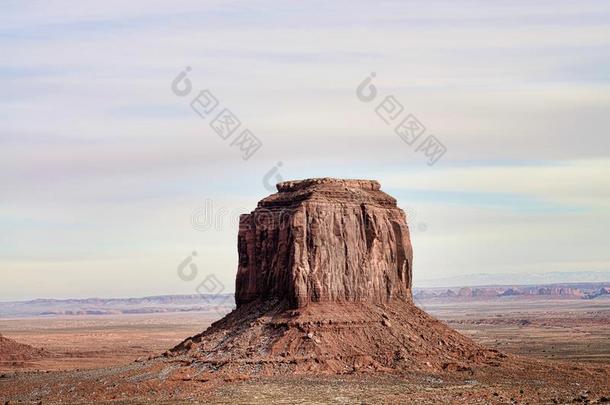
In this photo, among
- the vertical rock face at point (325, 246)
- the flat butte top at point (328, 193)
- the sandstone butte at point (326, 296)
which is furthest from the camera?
the flat butte top at point (328, 193)

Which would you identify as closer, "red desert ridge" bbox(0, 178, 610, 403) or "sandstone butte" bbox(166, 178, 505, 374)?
"red desert ridge" bbox(0, 178, 610, 403)

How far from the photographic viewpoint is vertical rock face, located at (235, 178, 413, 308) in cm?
9762

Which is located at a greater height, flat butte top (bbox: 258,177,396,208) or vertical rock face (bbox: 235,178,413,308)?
flat butte top (bbox: 258,177,396,208)

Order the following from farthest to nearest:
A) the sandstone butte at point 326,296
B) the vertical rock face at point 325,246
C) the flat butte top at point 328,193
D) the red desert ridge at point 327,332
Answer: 1. the flat butte top at point 328,193
2. the vertical rock face at point 325,246
3. the sandstone butte at point 326,296
4. the red desert ridge at point 327,332

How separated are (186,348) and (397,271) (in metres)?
18.9

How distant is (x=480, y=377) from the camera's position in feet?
308

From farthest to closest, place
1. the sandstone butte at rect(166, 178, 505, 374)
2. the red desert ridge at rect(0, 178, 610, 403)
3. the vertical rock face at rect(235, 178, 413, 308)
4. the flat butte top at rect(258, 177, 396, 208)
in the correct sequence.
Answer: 1. the flat butte top at rect(258, 177, 396, 208)
2. the vertical rock face at rect(235, 178, 413, 308)
3. the sandstone butte at rect(166, 178, 505, 374)
4. the red desert ridge at rect(0, 178, 610, 403)

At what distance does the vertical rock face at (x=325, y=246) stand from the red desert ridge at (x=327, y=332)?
10 cm

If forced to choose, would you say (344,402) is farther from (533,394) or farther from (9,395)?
(9,395)

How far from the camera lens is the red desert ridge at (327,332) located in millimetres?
90312

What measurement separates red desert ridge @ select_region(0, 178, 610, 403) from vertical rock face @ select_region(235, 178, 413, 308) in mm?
103

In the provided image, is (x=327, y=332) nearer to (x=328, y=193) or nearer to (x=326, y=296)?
(x=326, y=296)

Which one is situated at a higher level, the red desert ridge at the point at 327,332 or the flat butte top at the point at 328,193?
the flat butte top at the point at 328,193

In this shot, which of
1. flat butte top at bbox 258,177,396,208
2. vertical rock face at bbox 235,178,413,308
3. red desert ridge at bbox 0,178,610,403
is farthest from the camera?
flat butte top at bbox 258,177,396,208
